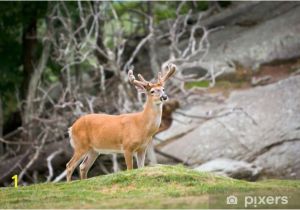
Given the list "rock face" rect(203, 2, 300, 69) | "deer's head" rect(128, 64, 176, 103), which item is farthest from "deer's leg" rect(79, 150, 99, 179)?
"rock face" rect(203, 2, 300, 69)

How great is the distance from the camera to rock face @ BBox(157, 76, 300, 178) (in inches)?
627

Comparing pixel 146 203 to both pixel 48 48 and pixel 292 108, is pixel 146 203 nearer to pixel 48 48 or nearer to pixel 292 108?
pixel 292 108

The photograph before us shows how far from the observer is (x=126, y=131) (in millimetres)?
10961

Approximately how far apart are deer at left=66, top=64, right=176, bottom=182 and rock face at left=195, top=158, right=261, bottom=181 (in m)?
3.80

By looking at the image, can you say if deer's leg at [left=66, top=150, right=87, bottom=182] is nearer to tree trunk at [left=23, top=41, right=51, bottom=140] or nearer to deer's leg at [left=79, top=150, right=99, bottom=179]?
deer's leg at [left=79, top=150, right=99, bottom=179]

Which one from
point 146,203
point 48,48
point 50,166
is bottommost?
point 50,166

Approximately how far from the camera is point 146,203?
7.98 metres

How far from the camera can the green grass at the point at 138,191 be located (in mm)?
8109

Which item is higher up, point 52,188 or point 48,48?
point 48,48

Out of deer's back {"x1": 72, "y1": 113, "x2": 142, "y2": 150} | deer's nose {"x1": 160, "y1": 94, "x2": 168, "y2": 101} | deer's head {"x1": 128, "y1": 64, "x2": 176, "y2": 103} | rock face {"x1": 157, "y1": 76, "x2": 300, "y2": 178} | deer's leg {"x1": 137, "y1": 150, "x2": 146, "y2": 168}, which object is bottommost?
rock face {"x1": 157, "y1": 76, "x2": 300, "y2": 178}

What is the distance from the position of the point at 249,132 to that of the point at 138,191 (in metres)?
8.26

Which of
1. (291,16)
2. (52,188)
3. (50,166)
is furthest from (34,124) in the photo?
(52,188)

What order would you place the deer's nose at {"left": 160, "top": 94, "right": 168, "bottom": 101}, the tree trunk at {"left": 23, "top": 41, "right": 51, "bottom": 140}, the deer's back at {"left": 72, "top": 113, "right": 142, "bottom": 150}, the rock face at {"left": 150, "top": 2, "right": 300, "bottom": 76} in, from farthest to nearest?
the rock face at {"left": 150, "top": 2, "right": 300, "bottom": 76} → the tree trunk at {"left": 23, "top": 41, "right": 51, "bottom": 140} → the deer's back at {"left": 72, "top": 113, "right": 142, "bottom": 150} → the deer's nose at {"left": 160, "top": 94, "right": 168, "bottom": 101}

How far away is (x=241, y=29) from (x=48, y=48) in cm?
546
